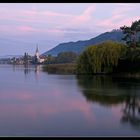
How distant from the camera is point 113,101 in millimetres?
9219

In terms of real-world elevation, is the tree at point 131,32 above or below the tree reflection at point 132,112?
above

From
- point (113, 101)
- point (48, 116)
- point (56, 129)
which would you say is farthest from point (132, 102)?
point (56, 129)

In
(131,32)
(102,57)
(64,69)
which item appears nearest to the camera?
(102,57)

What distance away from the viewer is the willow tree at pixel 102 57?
22.0 m

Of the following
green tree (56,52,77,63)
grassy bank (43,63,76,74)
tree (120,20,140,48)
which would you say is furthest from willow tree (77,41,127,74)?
green tree (56,52,77,63)

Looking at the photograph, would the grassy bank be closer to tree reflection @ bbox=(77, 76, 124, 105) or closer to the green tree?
the green tree

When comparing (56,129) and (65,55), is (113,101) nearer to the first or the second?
(56,129)

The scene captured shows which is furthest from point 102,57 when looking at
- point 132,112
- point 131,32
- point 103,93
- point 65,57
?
Answer: point 65,57

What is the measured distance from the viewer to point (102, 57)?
22062mm

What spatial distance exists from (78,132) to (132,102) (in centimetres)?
478

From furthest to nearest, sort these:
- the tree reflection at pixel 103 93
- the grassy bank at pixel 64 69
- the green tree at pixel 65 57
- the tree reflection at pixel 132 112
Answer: the green tree at pixel 65 57, the grassy bank at pixel 64 69, the tree reflection at pixel 103 93, the tree reflection at pixel 132 112

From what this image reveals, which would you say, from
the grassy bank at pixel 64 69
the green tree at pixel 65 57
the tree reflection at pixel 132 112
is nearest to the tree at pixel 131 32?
the grassy bank at pixel 64 69

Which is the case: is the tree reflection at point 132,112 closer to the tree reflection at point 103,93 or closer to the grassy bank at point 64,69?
the tree reflection at point 103,93

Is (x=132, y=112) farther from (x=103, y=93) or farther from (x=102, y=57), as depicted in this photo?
(x=102, y=57)
